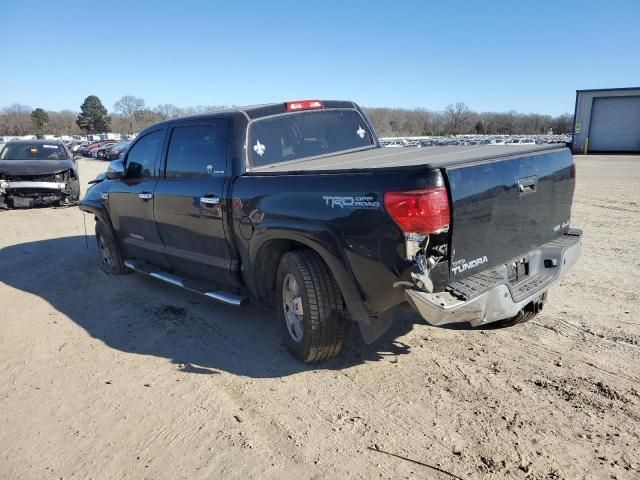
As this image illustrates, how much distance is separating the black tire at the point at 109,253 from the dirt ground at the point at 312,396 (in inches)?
44.9

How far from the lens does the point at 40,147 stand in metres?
13.5

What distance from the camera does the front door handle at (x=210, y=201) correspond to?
418cm

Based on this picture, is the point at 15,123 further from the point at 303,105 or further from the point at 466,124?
the point at 303,105

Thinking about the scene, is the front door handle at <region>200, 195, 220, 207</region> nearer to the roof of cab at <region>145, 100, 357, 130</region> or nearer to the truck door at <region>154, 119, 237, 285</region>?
the truck door at <region>154, 119, 237, 285</region>

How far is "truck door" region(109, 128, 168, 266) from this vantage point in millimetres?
5208

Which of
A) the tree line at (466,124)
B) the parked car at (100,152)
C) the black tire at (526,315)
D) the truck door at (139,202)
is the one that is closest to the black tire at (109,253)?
the truck door at (139,202)

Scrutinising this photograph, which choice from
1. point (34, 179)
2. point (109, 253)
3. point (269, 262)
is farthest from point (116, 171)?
point (34, 179)

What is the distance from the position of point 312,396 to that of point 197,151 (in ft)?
8.29

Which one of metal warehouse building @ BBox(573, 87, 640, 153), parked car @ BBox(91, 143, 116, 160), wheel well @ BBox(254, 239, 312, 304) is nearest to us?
wheel well @ BBox(254, 239, 312, 304)

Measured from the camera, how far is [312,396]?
10.9 ft

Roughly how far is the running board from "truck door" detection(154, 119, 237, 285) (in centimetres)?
10

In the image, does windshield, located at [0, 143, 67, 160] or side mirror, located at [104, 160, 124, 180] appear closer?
side mirror, located at [104, 160, 124, 180]

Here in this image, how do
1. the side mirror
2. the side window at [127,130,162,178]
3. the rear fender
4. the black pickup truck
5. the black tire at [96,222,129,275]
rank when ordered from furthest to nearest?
the black tire at [96,222,129,275] → the side mirror → the side window at [127,130,162,178] → the rear fender → the black pickup truck

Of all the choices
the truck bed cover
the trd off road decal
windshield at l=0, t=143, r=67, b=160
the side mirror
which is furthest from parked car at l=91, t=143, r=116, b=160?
the trd off road decal
